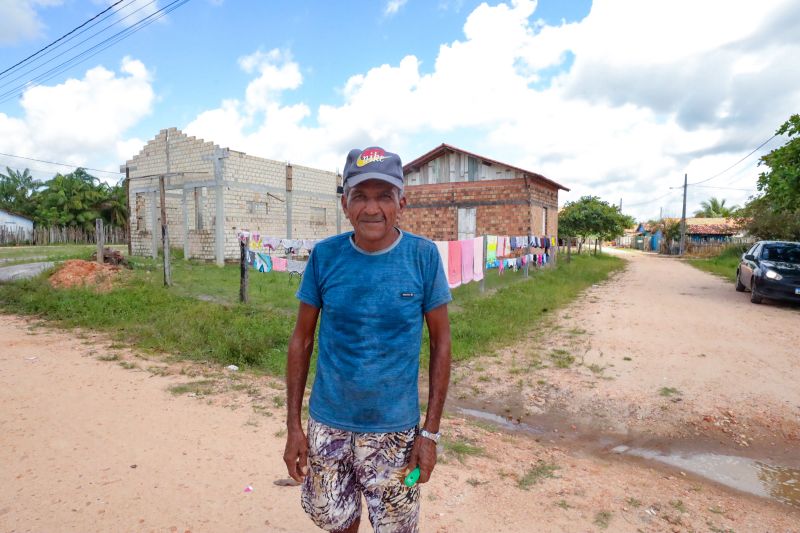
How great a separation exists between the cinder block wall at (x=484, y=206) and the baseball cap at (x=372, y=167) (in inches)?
532

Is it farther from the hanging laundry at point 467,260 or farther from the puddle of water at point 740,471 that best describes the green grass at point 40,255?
the puddle of water at point 740,471

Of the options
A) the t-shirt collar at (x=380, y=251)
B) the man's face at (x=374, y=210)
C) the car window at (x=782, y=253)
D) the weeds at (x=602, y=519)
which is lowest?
the weeds at (x=602, y=519)

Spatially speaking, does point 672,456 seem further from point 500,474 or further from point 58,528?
point 58,528

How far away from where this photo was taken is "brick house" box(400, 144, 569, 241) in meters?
14.6

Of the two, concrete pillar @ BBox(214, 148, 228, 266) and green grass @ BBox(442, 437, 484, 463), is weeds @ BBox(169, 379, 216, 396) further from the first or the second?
concrete pillar @ BBox(214, 148, 228, 266)

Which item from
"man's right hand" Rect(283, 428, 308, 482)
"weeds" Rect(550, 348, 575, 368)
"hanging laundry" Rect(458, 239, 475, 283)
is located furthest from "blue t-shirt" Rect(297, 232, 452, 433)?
"hanging laundry" Rect(458, 239, 475, 283)

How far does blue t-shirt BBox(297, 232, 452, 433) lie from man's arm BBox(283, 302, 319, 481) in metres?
0.09

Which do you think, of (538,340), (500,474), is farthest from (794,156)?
(500,474)

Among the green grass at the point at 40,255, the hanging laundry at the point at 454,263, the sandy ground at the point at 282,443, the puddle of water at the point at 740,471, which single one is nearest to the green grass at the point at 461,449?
the sandy ground at the point at 282,443

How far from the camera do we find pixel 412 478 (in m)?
1.57

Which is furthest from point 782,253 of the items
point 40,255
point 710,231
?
point 710,231

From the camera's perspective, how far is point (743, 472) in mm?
3250

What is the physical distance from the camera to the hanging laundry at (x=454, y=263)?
880 centimetres

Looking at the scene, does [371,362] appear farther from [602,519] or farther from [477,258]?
[477,258]
